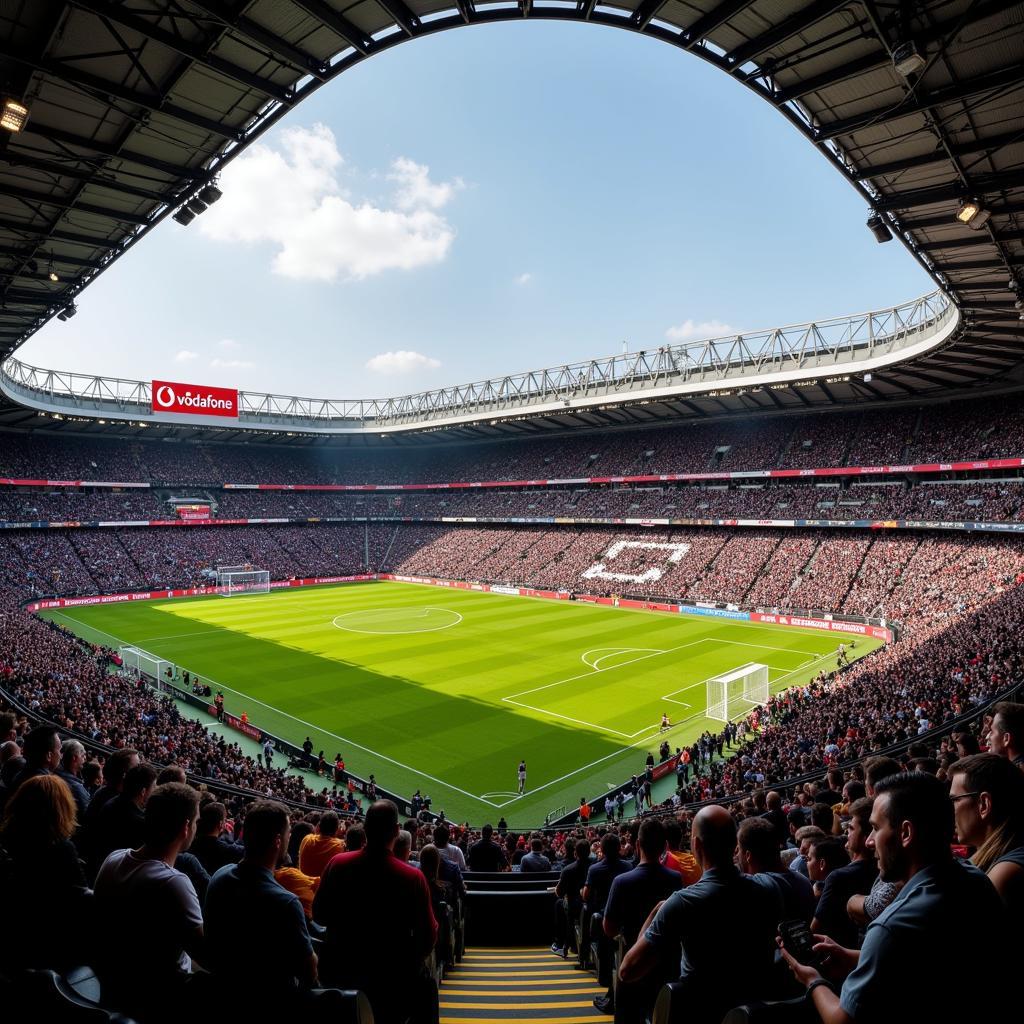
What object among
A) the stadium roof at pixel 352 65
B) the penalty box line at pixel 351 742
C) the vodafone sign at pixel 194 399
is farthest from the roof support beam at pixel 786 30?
the vodafone sign at pixel 194 399

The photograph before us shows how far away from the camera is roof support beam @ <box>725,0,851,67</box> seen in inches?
465

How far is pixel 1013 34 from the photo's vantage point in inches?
471

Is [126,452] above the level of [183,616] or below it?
above

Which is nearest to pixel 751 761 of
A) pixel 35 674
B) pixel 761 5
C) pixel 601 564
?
pixel 761 5

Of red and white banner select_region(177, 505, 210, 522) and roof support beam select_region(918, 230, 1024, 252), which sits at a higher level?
roof support beam select_region(918, 230, 1024, 252)

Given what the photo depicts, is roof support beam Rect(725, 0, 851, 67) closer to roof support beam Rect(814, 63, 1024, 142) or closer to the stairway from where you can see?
roof support beam Rect(814, 63, 1024, 142)

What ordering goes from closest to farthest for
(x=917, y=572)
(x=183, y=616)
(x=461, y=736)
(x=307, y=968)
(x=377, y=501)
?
(x=307, y=968), (x=461, y=736), (x=917, y=572), (x=183, y=616), (x=377, y=501)

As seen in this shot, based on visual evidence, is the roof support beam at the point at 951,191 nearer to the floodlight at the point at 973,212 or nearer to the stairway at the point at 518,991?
the floodlight at the point at 973,212

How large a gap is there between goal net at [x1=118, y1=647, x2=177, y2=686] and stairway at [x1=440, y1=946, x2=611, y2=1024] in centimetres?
2788

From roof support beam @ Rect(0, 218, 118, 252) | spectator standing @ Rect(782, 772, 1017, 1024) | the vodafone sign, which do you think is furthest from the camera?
the vodafone sign

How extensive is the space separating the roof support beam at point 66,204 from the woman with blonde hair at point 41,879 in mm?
19157

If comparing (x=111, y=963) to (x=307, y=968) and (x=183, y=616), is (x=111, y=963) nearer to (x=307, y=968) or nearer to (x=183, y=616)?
(x=307, y=968)

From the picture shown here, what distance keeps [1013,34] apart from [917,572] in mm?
36009

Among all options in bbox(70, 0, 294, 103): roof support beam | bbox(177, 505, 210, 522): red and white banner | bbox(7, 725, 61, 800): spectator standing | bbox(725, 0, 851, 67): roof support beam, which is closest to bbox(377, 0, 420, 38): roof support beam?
bbox(70, 0, 294, 103): roof support beam
